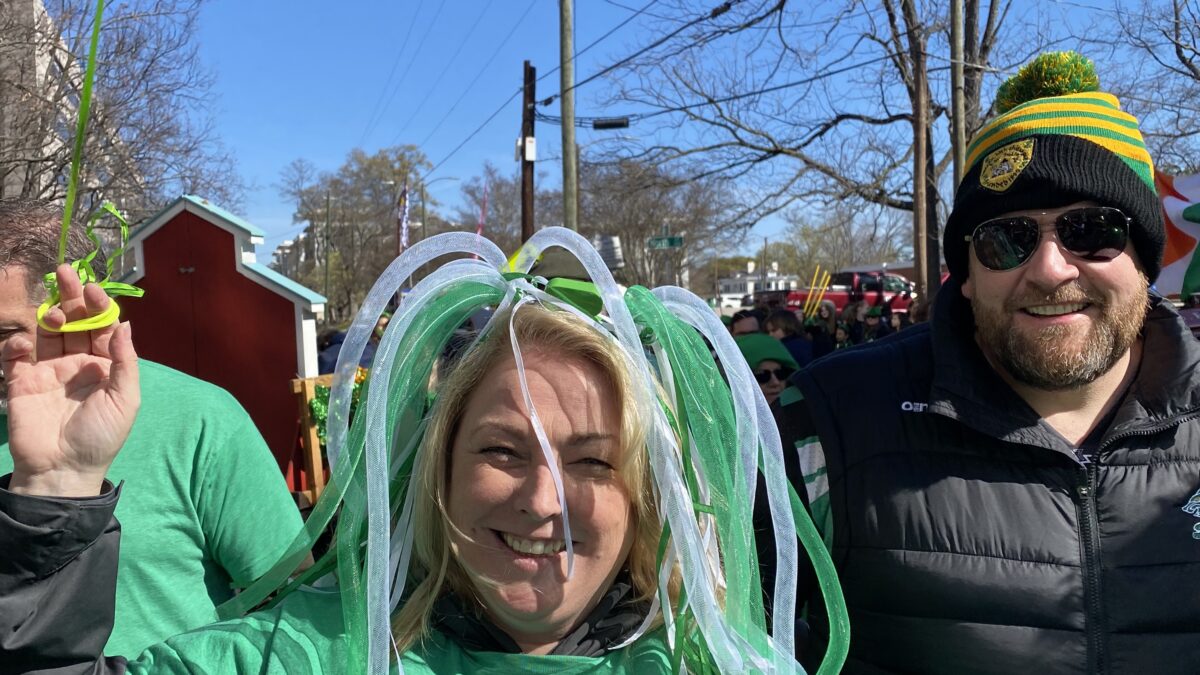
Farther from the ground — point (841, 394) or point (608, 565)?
point (841, 394)

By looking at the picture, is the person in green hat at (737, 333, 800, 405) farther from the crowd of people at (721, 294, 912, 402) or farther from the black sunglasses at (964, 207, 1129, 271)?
the black sunglasses at (964, 207, 1129, 271)

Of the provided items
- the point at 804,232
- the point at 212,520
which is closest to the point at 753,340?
the point at 212,520

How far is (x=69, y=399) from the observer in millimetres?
1216

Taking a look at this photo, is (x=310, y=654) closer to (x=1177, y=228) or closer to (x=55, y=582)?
(x=55, y=582)

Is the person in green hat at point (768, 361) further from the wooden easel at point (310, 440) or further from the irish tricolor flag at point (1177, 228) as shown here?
the wooden easel at point (310, 440)

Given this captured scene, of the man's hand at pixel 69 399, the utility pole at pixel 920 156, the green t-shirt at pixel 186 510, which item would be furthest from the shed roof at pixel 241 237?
the utility pole at pixel 920 156

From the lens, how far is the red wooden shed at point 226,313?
5910mm

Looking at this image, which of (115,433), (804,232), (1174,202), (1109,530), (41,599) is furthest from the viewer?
(804,232)

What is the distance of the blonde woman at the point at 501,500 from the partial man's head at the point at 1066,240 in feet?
2.43

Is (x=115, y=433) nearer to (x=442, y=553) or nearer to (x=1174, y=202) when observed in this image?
(x=442, y=553)

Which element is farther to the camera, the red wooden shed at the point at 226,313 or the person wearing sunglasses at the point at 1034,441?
the red wooden shed at the point at 226,313

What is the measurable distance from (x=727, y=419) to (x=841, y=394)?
50 cm

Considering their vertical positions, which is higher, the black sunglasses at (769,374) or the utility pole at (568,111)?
the utility pole at (568,111)

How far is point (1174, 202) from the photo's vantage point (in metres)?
4.84
